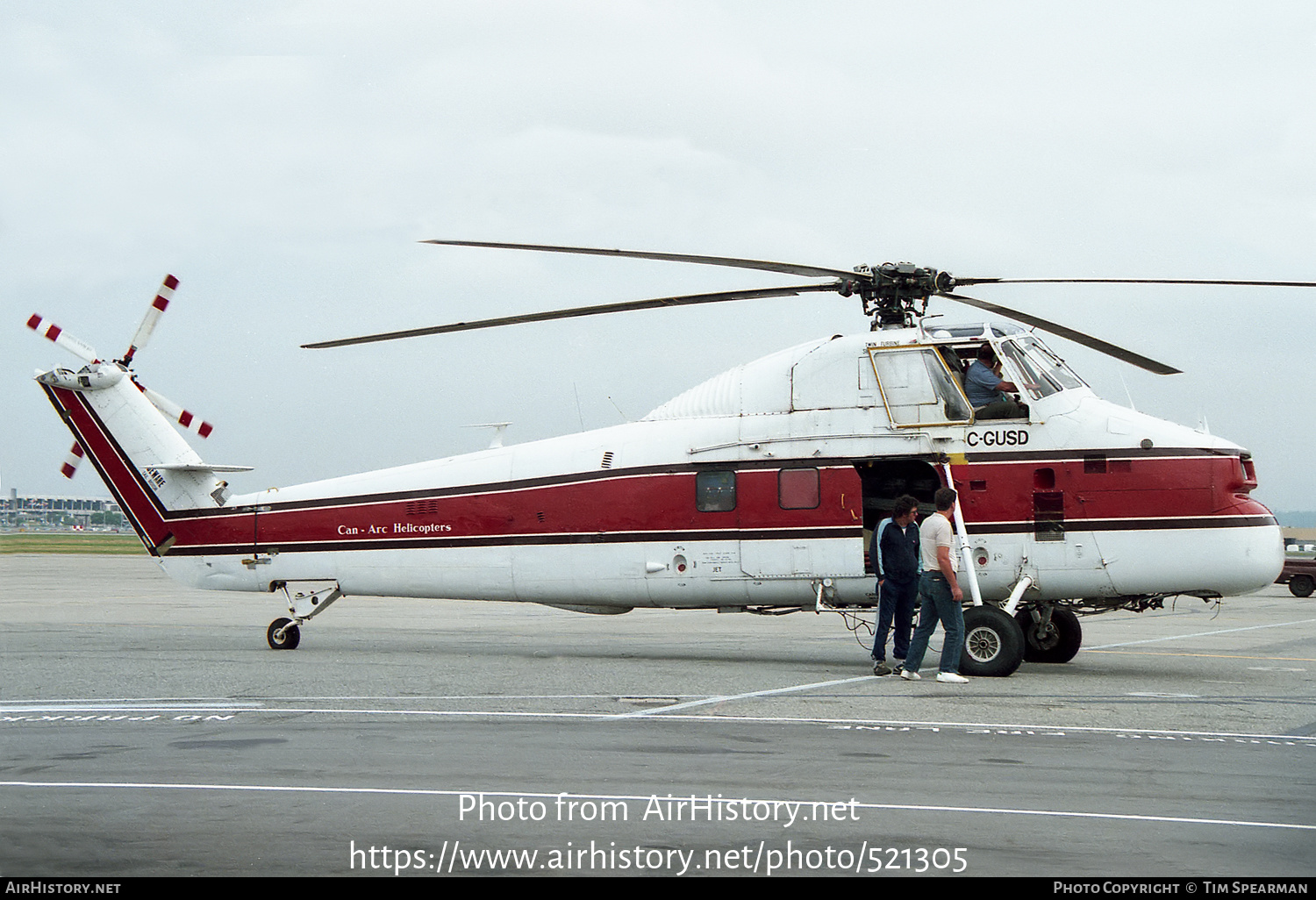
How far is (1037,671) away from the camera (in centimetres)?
1395

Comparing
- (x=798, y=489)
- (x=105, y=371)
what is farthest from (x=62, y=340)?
(x=798, y=489)

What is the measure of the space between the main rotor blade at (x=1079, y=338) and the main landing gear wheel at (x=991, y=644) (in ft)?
10.5

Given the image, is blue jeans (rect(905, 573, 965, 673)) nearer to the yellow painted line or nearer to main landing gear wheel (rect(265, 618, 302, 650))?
the yellow painted line

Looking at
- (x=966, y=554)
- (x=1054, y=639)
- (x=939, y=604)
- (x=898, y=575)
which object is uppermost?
(x=966, y=554)

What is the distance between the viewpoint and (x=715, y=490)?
15023mm

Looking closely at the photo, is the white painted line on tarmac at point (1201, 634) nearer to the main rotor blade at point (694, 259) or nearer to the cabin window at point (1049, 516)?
the cabin window at point (1049, 516)

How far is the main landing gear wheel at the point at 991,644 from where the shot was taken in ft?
42.3

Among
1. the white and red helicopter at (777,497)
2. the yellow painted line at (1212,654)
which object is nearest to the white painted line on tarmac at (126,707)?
the white and red helicopter at (777,497)

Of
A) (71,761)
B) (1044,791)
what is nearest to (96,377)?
(71,761)

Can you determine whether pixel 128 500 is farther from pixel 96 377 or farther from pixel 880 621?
pixel 880 621

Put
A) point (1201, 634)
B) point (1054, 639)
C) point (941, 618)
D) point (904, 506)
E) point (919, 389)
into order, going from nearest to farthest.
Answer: point (941, 618)
point (904, 506)
point (919, 389)
point (1054, 639)
point (1201, 634)

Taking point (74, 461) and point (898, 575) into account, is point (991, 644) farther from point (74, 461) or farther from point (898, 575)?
point (74, 461)

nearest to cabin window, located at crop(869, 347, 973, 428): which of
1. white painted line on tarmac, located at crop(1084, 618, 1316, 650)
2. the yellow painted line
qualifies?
the yellow painted line

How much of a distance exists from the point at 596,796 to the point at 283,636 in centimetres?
1131
